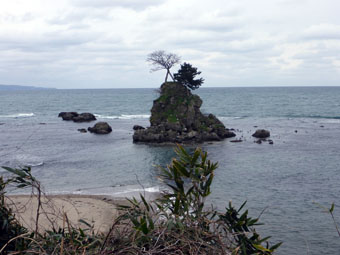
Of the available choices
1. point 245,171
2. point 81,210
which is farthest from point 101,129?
point 81,210

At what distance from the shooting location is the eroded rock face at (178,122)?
5631 cm

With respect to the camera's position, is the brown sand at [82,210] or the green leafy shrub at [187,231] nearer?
the green leafy shrub at [187,231]

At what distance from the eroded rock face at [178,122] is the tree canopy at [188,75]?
1.23 m

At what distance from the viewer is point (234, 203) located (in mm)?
28500

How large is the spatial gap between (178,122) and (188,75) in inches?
378

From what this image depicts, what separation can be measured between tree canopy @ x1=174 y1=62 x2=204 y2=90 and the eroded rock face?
123cm

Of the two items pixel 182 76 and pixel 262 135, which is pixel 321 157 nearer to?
pixel 262 135

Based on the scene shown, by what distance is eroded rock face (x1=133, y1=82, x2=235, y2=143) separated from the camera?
56.3m

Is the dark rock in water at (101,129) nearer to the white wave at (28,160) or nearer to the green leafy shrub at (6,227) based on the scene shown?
the white wave at (28,160)

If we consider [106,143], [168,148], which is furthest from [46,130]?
[168,148]

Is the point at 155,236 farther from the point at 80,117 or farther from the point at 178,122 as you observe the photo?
the point at 80,117

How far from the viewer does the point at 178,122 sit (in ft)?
191

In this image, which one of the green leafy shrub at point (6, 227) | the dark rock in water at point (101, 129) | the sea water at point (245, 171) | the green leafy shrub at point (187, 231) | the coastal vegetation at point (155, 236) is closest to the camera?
the coastal vegetation at point (155, 236)

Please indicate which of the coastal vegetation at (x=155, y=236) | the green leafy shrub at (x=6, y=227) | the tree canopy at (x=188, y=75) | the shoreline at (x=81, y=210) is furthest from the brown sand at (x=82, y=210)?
the tree canopy at (x=188, y=75)
